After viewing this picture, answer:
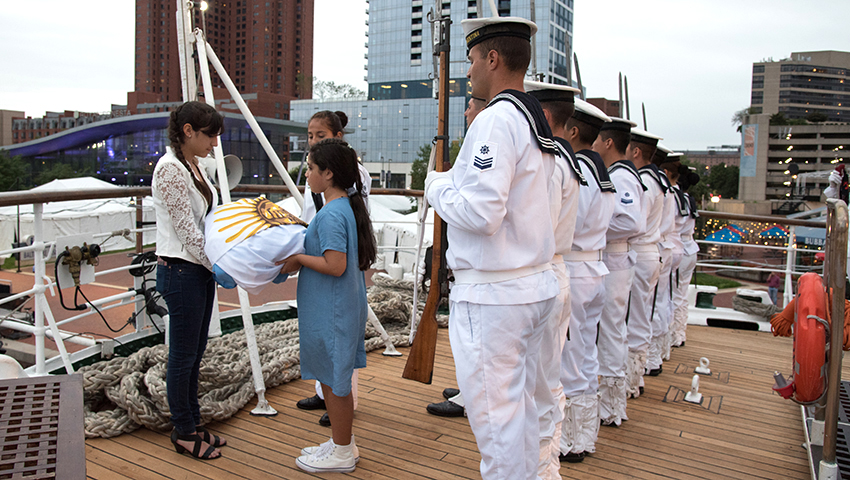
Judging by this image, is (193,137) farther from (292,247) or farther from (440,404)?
(440,404)

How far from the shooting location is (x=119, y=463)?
8.14 ft

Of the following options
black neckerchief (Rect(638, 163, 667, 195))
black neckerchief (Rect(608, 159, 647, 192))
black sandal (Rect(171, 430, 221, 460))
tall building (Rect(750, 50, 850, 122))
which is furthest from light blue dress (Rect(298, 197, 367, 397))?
tall building (Rect(750, 50, 850, 122))

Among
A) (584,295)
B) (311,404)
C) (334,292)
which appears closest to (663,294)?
(584,295)

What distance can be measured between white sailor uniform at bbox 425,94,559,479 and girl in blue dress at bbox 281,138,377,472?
678mm

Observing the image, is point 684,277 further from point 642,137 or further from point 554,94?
point 554,94

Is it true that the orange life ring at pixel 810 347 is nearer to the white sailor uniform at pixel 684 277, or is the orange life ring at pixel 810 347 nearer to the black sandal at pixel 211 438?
the black sandal at pixel 211 438

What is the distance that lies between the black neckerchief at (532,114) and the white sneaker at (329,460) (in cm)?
153

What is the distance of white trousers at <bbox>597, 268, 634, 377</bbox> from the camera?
10.0ft

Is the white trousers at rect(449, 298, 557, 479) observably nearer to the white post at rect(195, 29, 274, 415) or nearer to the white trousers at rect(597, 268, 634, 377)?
the white trousers at rect(597, 268, 634, 377)

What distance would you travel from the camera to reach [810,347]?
2.23m

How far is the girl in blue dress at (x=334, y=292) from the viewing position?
2.39 metres

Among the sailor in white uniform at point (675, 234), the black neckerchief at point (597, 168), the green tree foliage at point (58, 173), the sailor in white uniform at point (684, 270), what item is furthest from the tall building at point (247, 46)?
the black neckerchief at point (597, 168)

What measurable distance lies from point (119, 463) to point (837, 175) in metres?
6.21

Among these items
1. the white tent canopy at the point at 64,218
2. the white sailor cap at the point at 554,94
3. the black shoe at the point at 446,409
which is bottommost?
the white tent canopy at the point at 64,218
